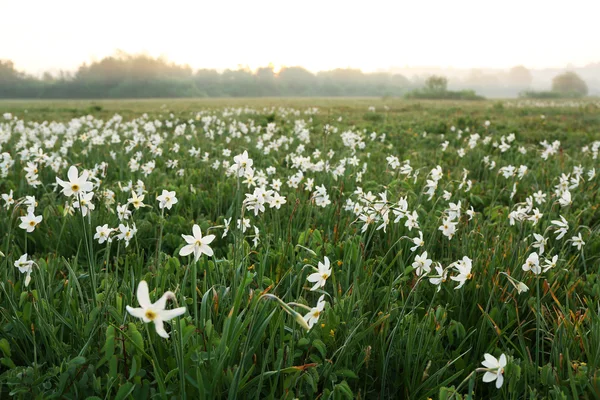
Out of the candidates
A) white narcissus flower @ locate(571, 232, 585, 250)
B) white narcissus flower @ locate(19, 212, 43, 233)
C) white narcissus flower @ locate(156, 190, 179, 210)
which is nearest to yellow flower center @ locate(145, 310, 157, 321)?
white narcissus flower @ locate(156, 190, 179, 210)

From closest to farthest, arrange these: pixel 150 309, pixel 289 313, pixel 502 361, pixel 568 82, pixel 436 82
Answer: pixel 150 309 → pixel 289 313 → pixel 502 361 → pixel 436 82 → pixel 568 82

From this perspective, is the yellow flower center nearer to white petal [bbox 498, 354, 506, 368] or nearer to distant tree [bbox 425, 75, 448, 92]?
white petal [bbox 498, 354, 506, 368]

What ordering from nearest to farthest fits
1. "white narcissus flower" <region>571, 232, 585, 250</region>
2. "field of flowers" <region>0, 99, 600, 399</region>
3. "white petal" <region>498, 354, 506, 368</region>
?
"white petal" <region>498, 354, 506, 368</region>, "field of flowers" <region>0, 99, 600, 399</region>, "white narcissus flower" <region>571, 232, 585, 250</region>

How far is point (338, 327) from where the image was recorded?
6.97 ft

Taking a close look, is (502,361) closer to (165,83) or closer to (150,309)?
(150,309)

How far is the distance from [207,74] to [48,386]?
106127mm

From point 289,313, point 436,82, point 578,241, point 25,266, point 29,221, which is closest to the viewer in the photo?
point 289,313

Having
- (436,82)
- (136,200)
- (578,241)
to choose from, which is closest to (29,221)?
(136,200)

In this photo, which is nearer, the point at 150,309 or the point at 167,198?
Result: the point at 150,309

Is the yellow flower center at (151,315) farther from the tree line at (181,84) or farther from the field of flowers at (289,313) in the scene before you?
the tree line at (181,84)

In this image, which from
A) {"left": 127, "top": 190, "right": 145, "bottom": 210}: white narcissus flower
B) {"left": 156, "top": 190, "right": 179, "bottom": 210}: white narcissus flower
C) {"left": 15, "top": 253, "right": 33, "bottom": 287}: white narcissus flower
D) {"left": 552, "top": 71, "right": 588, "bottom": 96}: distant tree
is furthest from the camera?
{"left": 552, "top": 71, "right": 588, "bottom": 96}: distant tree

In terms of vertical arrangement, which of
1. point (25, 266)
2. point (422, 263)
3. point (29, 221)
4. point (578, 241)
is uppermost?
point (29, 221)

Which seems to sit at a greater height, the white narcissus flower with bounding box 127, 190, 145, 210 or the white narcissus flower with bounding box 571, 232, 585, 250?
the white narcissus flower with bounding box 127, 190, 145, 210

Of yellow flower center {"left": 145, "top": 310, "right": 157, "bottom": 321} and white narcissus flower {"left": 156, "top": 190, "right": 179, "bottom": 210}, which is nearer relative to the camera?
yellow flower center {"left": 145, "top": 310, "right": 157, "bottom": 321}
